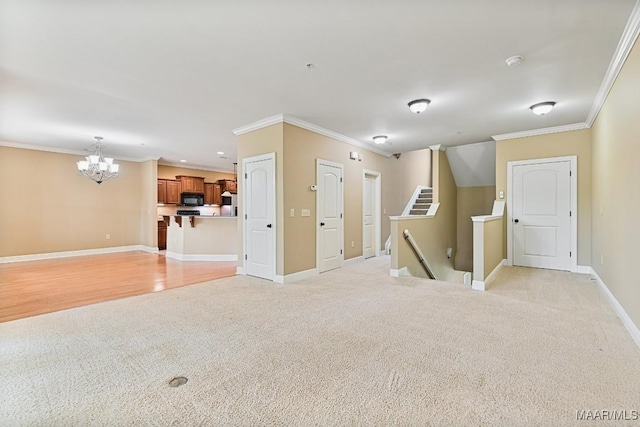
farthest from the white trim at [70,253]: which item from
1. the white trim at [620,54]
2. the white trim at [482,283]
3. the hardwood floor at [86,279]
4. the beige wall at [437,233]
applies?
the white trim at [620,54]

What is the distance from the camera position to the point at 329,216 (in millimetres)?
5652

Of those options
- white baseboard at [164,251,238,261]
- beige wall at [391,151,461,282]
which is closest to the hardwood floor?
white baseboard at [164,251,238,261]

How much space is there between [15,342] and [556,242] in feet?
24.6

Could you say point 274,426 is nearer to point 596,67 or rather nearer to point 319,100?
point 319,100

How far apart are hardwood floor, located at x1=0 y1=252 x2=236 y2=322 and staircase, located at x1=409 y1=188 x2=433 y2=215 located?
15.2ft

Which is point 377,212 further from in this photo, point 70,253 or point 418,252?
point 70,253

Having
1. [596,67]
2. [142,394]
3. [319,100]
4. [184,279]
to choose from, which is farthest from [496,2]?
[184,279]

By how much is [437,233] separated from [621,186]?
3729mm

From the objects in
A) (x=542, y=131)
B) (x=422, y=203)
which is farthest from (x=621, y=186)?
(x=422, y=203)

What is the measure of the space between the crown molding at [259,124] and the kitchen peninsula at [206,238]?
7.80 feet

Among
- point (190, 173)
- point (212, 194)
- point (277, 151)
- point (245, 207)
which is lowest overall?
point (245, 207)

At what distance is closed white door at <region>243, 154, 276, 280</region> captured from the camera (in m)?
4.86

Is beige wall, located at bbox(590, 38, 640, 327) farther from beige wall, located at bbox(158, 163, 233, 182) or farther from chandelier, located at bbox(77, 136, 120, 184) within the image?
beige wall, located at bbox(158, 163, 233, 182)

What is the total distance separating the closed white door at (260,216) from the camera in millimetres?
4858
